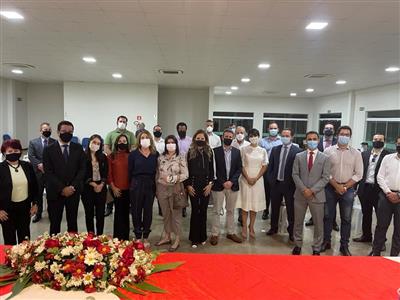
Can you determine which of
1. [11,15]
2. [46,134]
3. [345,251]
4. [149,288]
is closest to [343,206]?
[345,251]

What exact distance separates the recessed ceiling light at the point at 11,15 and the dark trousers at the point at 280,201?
14.2ft

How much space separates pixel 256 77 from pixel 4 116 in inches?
361

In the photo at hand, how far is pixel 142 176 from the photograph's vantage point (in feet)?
11.5

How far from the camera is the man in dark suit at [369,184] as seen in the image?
3.85 m

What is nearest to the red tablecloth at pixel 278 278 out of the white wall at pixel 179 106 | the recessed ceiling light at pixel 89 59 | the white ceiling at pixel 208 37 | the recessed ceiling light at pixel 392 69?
the white ceiling at pixel 208 37

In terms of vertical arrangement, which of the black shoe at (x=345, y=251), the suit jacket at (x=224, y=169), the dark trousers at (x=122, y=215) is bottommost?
the black shoe at (x=345, y=251)

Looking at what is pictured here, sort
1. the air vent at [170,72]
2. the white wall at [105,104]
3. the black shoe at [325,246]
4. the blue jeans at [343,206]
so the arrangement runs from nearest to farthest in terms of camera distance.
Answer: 1. the blue jeans at [343,206]
2. the black shoe at [325,246]
3. the air vent at [170,72]
4. the white wall at [105,104]

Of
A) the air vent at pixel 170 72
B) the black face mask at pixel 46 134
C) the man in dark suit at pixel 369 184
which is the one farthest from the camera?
the air vent at pixel 170 72

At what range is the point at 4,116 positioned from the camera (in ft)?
35.1

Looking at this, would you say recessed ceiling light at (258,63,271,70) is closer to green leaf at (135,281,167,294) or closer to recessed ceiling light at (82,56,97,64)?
recessed ceiling light at (82,56,97,64)

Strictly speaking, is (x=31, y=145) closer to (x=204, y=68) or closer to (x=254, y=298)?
(x=254, y=298)

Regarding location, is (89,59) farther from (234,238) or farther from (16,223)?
(234,238)

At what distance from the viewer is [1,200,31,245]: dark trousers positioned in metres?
2.84

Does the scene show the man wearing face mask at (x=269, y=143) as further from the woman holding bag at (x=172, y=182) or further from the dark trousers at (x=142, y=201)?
the dark trousers at (x=142, y=201)
